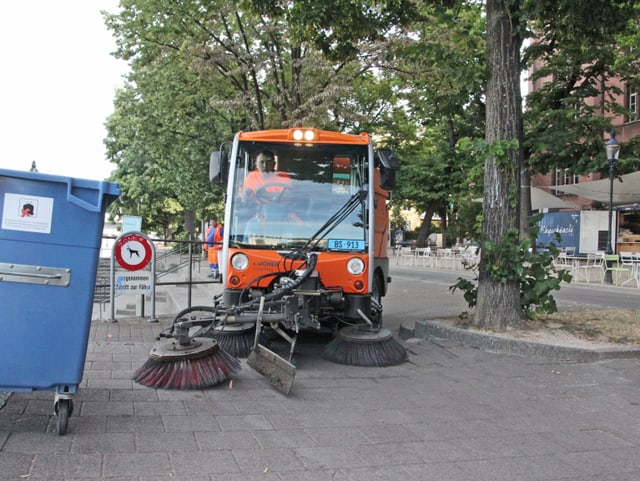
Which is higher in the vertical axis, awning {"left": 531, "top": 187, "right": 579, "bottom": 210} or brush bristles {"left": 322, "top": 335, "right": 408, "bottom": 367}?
awning {"left": 531, "top": 187, "right": 579, "bottom": 210}

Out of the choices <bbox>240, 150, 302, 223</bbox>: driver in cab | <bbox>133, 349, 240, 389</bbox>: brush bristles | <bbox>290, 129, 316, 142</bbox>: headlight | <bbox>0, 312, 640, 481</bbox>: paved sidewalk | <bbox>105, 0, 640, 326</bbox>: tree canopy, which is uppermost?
<bbox>105, 0, 640, 326</bbox>: tree canopy

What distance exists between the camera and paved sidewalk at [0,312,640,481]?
3.19 m

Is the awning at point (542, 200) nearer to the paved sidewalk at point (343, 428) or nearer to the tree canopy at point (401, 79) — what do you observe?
the tree canopy at point (401, 79)

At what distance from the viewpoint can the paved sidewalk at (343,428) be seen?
319cm

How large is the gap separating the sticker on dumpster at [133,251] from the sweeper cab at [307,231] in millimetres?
2124

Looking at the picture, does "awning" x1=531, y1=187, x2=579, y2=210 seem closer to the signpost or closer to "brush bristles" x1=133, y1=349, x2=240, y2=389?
the signpost

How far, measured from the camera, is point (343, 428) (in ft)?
13.0

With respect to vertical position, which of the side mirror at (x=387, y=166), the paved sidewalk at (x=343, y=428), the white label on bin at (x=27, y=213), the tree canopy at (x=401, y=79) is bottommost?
the paved sidewalk at (x=343, y=428)

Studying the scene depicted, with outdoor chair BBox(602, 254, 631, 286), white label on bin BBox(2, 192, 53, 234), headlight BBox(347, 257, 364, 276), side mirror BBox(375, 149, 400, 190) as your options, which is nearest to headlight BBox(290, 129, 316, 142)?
side mirror BBox(375, 149, 400, 190)

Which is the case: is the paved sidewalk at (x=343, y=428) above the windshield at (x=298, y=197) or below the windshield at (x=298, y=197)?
below

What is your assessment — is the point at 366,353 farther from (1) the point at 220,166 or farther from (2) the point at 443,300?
(2) the point at 443,300

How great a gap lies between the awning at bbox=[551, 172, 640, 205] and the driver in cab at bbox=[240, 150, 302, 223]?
609 inches

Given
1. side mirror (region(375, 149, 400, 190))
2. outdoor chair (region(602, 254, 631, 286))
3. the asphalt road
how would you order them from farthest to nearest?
outdoor chair (region(602, 254, 631, 286)) → the asphalt road → side mirror (region(375, 149, 400, 190))

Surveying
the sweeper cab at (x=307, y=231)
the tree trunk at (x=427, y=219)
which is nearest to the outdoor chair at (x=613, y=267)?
the sweeper cab at (x=307, y=231)
